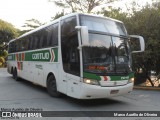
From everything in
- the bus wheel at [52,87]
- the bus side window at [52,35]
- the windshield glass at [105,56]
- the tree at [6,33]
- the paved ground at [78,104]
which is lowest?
the paved ground at [78,104]

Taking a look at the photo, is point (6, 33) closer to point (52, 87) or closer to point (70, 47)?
point (52, 87)

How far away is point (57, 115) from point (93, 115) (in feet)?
3.54

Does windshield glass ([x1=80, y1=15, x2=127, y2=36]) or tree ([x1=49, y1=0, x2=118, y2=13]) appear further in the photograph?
tree ([x1=49, y1=0, x2=118, y2=13])

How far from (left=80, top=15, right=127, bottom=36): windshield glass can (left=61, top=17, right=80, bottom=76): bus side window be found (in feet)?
1.43

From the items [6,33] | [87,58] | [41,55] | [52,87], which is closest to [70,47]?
[87,58]

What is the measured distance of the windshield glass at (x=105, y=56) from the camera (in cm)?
723

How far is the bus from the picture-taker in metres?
7.18

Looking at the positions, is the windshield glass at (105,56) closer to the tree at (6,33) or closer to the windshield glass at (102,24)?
the windshield glass at (102,24)

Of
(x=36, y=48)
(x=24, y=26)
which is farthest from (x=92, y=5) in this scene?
(x=36, y=48)

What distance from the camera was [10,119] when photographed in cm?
614

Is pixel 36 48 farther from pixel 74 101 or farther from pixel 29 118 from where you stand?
pixel 29 118

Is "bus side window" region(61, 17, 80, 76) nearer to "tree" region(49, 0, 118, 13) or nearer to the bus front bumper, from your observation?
the bus front bumper

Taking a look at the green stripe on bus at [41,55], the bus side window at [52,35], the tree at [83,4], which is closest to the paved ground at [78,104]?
the green stripe on bus at [41,55]

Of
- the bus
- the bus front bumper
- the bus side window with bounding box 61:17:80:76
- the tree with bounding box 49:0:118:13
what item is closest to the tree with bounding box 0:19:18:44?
the tree with bounding box 49:0:118:13
